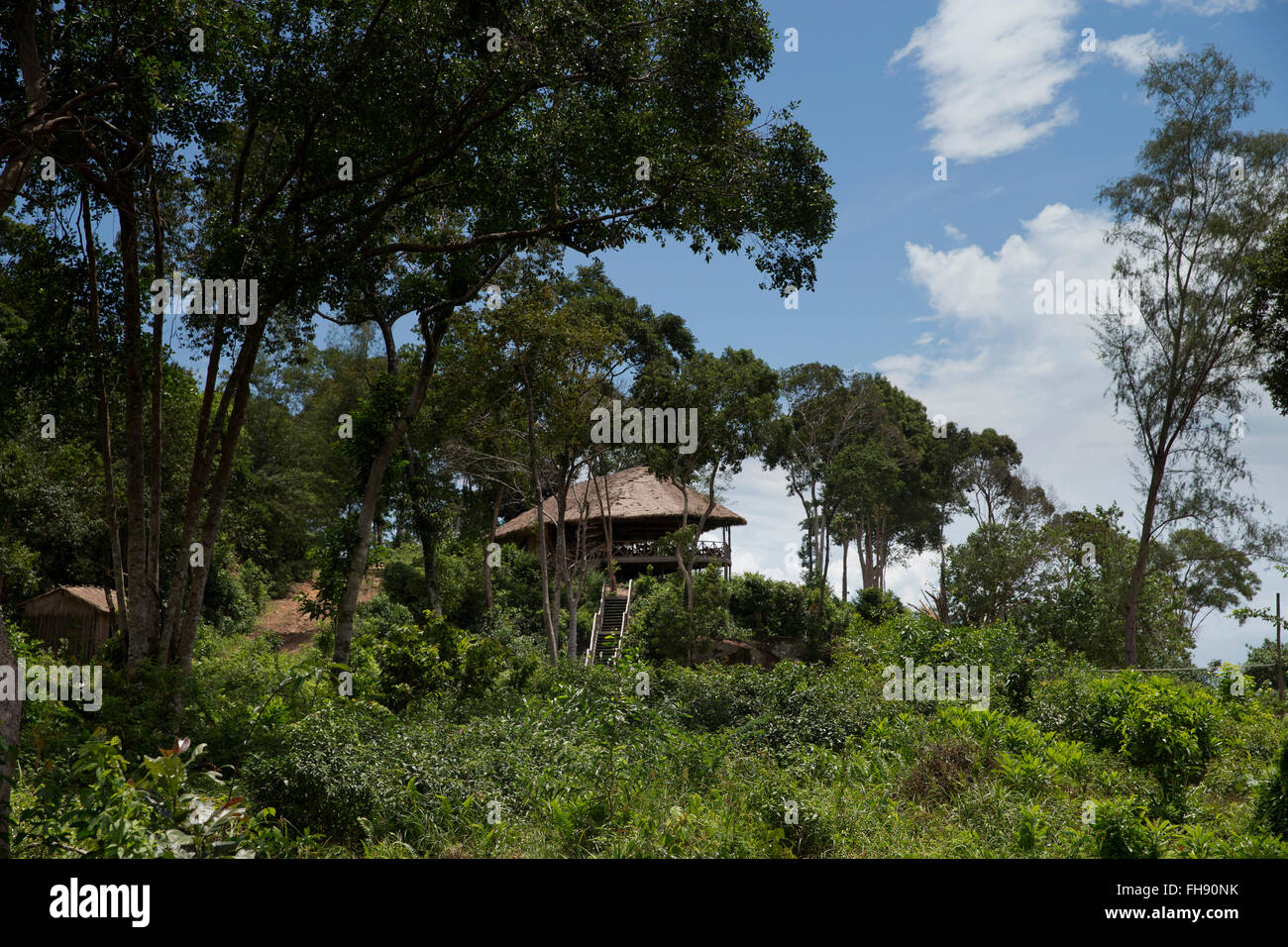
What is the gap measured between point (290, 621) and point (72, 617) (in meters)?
8.68

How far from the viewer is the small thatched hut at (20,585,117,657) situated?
58.6 ft

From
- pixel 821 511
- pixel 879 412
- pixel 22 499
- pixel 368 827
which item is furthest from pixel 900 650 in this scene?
pixel 879 412

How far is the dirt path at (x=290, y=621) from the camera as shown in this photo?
24.3 m

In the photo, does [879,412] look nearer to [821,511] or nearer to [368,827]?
[821,511]

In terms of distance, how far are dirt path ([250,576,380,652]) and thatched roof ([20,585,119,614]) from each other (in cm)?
540

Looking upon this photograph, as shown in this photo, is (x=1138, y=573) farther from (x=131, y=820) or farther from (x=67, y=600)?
(x=67, y=600)

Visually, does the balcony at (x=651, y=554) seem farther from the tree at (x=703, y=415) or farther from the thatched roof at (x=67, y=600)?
the thatched roof at (x=67, y=600)

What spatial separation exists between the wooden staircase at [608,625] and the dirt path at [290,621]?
6.80m

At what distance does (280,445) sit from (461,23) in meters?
25.8

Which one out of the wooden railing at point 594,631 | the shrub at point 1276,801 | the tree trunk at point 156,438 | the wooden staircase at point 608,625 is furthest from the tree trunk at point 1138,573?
the tree trunk at point 156,438

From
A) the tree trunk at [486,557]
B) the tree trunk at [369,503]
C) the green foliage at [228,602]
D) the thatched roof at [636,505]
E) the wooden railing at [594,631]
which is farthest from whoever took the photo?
the thatched roof at [636,505]

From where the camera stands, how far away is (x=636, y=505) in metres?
28.9

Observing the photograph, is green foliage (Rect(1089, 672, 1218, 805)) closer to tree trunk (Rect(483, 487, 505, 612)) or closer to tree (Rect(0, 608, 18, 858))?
tree (Rect(0, 608, 18, 858))
